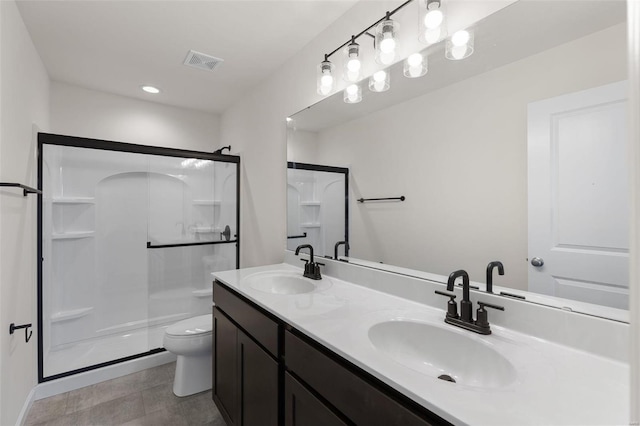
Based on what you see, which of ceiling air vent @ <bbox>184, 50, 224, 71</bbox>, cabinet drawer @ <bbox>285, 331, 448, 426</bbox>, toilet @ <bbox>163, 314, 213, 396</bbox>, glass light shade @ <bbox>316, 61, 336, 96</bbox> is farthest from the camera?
ceiling air vent @ <bbox>184, 50, 224, 71</bbox>

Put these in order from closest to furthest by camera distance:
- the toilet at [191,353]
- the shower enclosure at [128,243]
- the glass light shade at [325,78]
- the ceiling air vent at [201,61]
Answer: the glass light shade at [325,78]
the toilet at [191,353]
the ceiling air vent at [201,61]
the shower enclosure at [128,243]

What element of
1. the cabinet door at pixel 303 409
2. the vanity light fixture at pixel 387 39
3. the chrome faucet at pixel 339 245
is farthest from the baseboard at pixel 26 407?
the vanity light fixture at pixel 387 39

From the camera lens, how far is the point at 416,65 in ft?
4.47

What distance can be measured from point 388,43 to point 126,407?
2723mm

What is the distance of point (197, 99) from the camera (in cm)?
310

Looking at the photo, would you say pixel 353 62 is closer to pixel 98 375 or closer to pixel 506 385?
pixel 506 385

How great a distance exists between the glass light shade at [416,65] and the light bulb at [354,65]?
0.29 metres

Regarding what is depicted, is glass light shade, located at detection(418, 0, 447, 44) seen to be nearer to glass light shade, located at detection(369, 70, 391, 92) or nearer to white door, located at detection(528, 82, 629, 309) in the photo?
glass light shade, located at detection(369, 70, 391, 92)

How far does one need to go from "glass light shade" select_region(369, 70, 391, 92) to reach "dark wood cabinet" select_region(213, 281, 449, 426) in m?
1.25

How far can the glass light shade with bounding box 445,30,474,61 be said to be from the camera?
1184 millimetres

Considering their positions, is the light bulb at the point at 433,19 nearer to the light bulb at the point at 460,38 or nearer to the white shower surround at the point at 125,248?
the light bulb at the point at 460,38

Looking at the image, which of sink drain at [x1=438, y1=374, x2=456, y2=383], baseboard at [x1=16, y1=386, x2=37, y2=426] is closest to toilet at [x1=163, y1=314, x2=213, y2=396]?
baseboard at [x1=16, y1=386, x2=37, y2=426]

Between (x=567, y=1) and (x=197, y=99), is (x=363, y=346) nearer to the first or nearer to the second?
(x=567, y=1)

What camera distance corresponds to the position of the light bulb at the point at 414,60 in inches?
53.0
